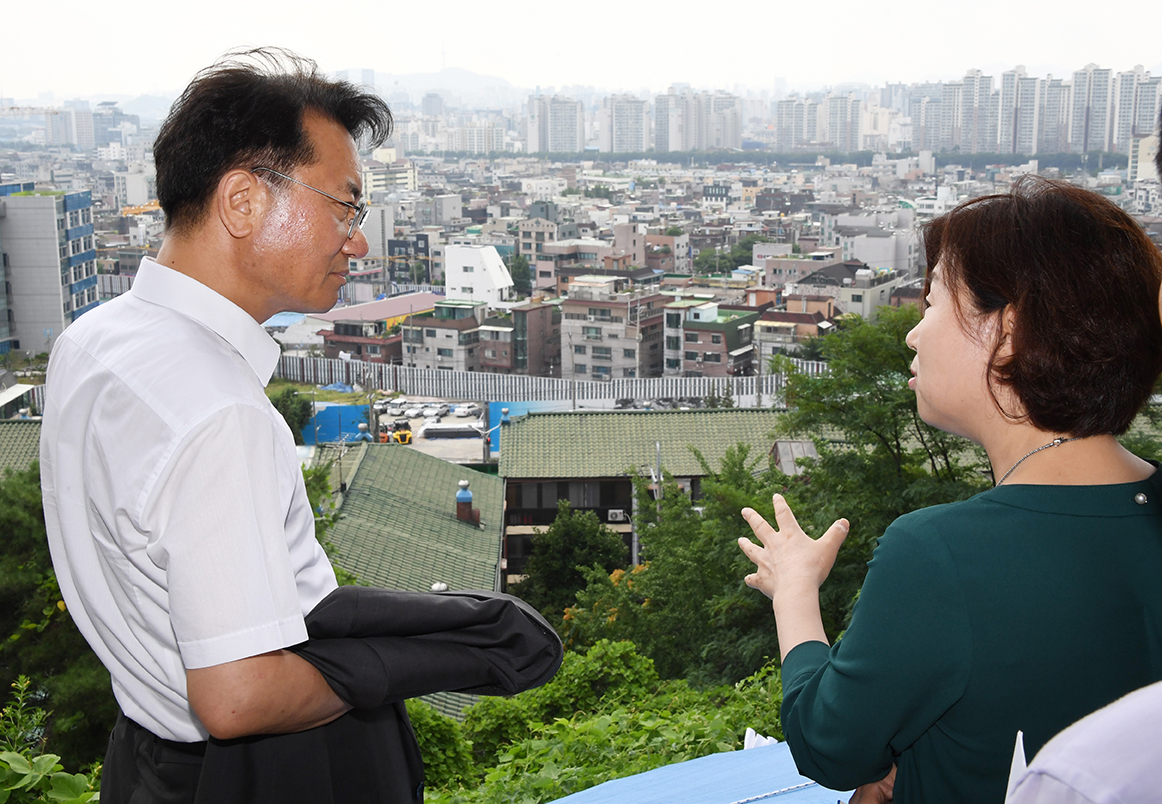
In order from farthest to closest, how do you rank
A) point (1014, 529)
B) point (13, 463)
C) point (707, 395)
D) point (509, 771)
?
point (707, 395)
point (13, 463)
point (509, 771)
point (1014, 529)

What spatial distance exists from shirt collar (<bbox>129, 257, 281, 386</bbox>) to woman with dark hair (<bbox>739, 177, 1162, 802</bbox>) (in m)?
0.40

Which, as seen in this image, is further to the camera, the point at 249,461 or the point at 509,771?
the point at 509,771

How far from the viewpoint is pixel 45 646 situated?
314cm

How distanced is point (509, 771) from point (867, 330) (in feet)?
9.91

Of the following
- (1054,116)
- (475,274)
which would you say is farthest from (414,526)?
(1054,116)

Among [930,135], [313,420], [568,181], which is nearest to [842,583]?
[313,420]

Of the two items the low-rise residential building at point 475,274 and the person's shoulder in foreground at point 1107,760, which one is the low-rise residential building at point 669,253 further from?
the person's shoulder in foreground at point 1107,760

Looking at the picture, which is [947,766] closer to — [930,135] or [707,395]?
[707,395]

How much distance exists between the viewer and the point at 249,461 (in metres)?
0.53

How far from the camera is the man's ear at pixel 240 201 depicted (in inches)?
24.7

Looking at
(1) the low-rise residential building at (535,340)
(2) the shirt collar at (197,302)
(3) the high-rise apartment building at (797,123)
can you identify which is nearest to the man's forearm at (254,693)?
(2) the shirt collar at (197,302)

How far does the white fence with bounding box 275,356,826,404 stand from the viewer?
57.7 ft

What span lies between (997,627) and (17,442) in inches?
332

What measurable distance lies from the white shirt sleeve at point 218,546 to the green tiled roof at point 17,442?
7.61m
